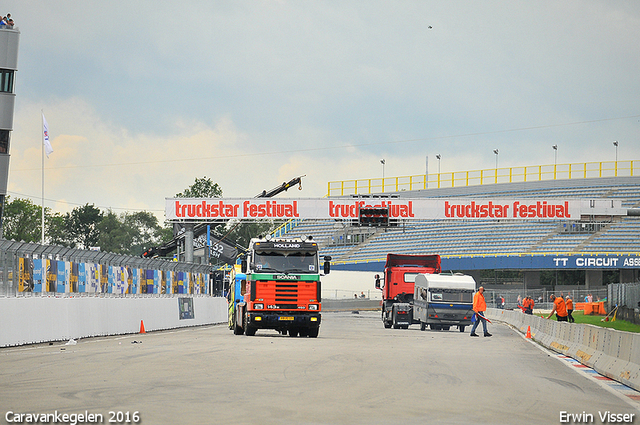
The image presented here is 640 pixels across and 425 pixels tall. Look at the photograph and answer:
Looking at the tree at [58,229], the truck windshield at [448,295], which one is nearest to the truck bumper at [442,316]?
the truck windshield at [448,295]

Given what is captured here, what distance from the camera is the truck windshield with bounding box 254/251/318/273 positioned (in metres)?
27.3

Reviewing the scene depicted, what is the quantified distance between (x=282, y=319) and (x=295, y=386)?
1515 centimetres

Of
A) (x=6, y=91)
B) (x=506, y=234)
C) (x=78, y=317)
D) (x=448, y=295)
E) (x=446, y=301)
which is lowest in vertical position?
(x=78, y=317)

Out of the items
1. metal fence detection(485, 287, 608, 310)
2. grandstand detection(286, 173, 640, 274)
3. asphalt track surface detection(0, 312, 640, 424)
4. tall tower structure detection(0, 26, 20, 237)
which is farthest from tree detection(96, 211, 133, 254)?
asphalt track surface detection(0, 312, 640, 424)

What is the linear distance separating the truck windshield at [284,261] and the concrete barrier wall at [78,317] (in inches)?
182

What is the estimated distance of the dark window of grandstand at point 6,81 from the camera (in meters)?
45.8

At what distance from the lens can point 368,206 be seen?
57.8 meters

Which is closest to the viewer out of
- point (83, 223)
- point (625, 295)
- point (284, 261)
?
point (284, 261)

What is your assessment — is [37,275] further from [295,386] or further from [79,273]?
[295,386]

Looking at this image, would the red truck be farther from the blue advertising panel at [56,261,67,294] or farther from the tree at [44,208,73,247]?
the tree at [44,208,73,247]

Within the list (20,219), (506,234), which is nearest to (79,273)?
(506,234)

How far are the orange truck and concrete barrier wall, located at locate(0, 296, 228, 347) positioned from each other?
405cm

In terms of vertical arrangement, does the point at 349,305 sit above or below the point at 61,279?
below

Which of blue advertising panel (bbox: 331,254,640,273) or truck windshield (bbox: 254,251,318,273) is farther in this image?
blue advertising panel (bbox: 331,254,640,273)
